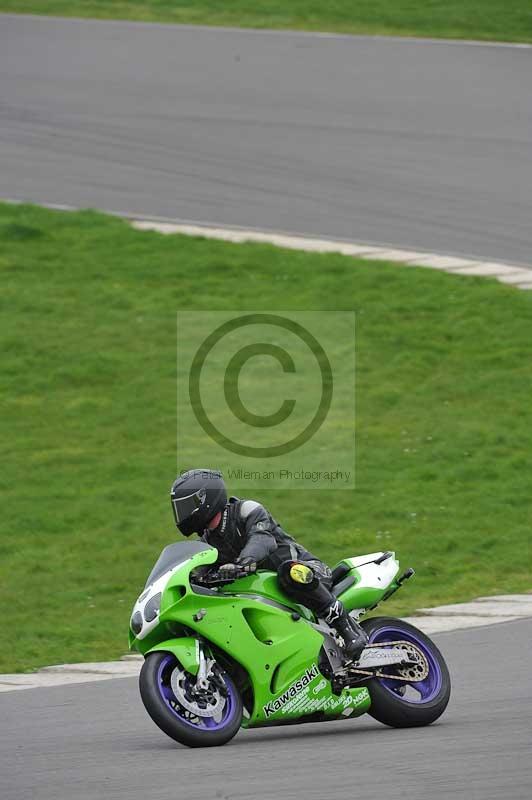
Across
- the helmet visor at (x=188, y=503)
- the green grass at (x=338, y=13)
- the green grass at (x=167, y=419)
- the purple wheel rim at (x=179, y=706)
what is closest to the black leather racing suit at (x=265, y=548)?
the helmet visor at (x=188, y=503)

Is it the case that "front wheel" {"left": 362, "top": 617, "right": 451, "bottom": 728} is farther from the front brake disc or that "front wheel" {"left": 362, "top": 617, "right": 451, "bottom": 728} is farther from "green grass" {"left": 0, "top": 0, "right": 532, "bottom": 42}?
"green grass" {"left": 0, "top": 0, "right": 532, "bottom": 42}

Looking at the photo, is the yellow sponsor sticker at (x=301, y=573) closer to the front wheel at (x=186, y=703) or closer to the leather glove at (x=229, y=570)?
the leather glove at (x=229, y=570)

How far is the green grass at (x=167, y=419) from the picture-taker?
12.6m

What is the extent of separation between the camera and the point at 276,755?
712 cm

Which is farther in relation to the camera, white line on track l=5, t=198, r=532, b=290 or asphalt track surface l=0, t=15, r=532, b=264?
asphalt track surface l=0, t=15, r=532, b=264

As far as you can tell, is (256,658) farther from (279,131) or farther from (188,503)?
(279,131)

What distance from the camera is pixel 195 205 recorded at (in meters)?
21.8

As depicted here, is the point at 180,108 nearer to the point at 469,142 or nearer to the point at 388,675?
the point at 469,142

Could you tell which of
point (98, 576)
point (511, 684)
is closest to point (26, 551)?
point (98, 576)

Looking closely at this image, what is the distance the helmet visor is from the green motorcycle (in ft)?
0.54

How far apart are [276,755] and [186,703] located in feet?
1.64

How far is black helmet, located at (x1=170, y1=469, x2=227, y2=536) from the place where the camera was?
7.68m

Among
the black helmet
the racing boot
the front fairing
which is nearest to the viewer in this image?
the front fairing

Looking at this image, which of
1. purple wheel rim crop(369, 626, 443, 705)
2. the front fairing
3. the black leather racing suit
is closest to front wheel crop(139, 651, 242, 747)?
the front fairing
